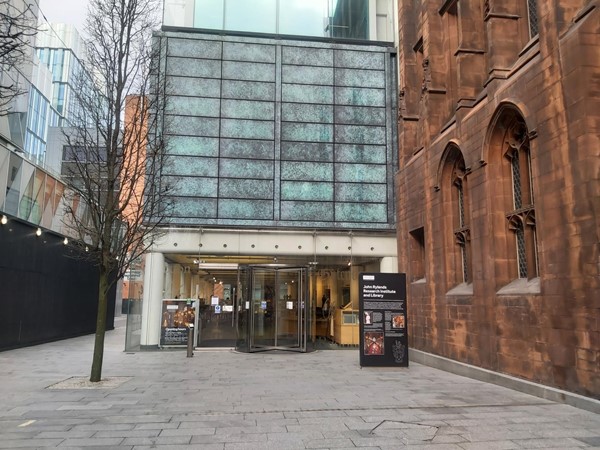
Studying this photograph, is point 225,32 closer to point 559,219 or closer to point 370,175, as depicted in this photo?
point 370,175

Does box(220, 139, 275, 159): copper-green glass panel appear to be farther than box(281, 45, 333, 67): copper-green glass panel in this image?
No

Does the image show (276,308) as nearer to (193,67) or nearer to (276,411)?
(276,411)

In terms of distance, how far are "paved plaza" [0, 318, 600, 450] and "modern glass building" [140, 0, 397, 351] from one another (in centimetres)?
590

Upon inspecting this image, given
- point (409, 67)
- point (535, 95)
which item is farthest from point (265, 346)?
point (535, 95)

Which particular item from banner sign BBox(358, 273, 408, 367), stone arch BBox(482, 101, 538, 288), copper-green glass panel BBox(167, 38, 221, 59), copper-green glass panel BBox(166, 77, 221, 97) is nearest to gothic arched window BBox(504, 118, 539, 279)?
stone arch BBox(482, 101, 538, 288)

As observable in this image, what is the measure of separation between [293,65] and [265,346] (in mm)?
11236

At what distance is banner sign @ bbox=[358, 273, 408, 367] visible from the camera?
41.8 ft

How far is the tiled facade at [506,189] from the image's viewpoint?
8039 mm

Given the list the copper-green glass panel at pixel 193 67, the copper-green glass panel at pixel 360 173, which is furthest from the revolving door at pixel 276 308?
the copper-green glass panel at pixel 193 67

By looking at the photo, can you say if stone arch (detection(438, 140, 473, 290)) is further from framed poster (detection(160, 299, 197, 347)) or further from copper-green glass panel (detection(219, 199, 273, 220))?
framed poster (detection(160, 299, 197, 347))

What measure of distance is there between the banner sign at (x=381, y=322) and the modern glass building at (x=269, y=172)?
5.20 meters

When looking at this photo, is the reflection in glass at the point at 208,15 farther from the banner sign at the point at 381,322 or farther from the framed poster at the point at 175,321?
the banner sign at the point at 381,322

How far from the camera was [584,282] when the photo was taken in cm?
786

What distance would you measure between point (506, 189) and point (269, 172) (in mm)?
10402
